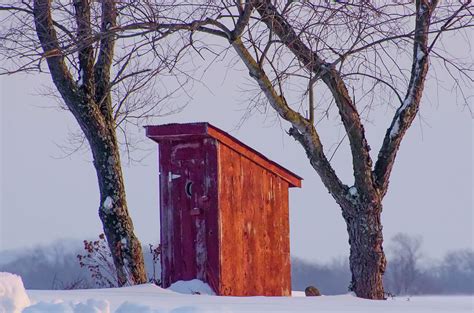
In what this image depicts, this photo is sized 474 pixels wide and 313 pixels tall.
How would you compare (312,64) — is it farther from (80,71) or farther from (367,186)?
(80,71)

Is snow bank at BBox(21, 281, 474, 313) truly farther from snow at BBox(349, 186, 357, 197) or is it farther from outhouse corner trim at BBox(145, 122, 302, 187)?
snow at BBox(349, 186, 357, 197)

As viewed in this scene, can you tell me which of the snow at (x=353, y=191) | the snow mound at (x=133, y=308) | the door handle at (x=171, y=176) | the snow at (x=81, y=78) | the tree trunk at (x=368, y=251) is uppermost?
the snow at (x=81, y=78)

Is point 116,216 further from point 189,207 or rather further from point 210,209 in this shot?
point 210,209

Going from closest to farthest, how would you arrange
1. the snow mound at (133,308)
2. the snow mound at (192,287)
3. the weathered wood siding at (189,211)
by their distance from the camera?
the snow mound at (133,308)
the snow mound at (192,287)
the weathered wood siding at (189,211)

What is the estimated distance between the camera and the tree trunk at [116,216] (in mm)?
12812

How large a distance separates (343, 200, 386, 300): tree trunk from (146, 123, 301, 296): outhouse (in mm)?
1177

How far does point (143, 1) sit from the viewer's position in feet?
33.7

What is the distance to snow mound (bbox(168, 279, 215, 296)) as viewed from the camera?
966 centimetres

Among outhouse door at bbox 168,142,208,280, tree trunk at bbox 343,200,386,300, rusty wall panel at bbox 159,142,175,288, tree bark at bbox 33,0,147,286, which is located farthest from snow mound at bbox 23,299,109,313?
tree bark at bbox 33,0,147,286

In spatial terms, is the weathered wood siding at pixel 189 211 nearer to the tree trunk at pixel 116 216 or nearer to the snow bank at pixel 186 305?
the snow bank at pixel 186 305

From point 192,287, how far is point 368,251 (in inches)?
95.4

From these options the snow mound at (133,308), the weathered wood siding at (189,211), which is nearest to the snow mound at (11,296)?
the snow mound at (133,308)

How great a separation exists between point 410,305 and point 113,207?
574 centimetres

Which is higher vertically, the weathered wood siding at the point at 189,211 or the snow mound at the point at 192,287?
the weathered wood siding at the point at 189,211
